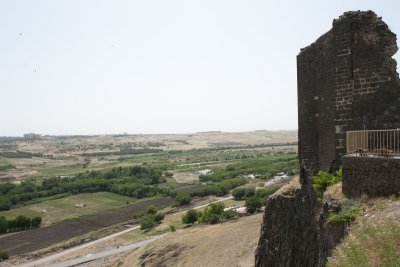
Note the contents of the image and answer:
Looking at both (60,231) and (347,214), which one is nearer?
(347,214)

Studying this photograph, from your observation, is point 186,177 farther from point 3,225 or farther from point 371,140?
point 371,140

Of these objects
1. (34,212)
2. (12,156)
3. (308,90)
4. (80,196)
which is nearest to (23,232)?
(34,212)

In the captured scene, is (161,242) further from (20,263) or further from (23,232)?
(23,232)

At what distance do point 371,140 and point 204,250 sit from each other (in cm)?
1843

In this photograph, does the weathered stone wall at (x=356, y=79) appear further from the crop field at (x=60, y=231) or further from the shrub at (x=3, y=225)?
the shrub at (x=3, y=225)

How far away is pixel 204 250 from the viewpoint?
27344mm

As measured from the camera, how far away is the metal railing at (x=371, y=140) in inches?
435

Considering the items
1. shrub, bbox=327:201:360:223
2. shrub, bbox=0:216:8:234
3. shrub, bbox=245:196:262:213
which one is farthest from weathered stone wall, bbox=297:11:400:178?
shrub, bbox=0:216:8:234

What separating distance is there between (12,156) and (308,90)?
673 ft

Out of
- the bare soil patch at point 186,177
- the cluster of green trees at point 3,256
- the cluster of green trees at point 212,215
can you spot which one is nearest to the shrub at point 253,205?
the cluster of green trees at point 212,215

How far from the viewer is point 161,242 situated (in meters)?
32.7

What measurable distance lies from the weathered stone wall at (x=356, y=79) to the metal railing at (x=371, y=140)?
53cm

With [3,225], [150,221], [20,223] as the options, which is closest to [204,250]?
[150,221]

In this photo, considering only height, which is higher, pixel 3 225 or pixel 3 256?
pixel 3 225
